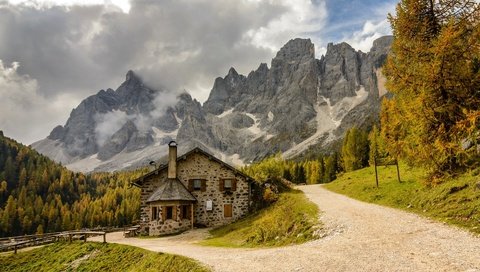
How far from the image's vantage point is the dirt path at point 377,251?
11.9 metres

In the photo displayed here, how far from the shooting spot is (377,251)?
13750 millimetres

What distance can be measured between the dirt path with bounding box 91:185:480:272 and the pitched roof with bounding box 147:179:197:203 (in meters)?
19.6

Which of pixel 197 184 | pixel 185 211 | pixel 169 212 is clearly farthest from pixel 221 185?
pixel 169 212

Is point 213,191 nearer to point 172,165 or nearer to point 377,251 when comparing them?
point 172,165

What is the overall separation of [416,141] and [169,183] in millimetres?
25926

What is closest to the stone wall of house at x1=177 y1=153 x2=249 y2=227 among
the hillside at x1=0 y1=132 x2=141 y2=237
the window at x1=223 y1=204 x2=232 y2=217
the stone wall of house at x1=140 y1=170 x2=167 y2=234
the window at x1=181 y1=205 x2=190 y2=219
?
the window at x1=223 y1=204 x2=232 y2=217

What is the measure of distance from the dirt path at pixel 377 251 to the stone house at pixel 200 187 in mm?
20937

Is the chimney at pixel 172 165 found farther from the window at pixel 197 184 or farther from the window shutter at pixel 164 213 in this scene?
the window shutter at pixel 164 213

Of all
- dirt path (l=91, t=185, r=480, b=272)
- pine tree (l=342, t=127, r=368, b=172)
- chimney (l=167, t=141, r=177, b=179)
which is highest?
pine tree (l=342, t=127, r=368, b=172)

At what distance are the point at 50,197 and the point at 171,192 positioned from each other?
409 ft

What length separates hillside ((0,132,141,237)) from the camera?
115512 mm

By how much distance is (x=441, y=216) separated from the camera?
17.5 meters

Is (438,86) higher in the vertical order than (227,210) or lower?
higher

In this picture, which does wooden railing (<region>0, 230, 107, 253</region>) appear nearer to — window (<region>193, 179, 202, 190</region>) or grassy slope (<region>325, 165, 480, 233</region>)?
window (<region>193, 179, 202, 190</region>)
